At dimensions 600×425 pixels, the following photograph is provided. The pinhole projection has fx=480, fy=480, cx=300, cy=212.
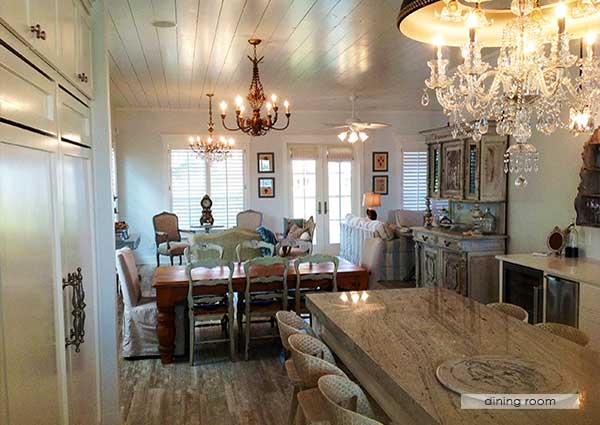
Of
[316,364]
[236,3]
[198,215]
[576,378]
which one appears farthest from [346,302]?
[198,215]

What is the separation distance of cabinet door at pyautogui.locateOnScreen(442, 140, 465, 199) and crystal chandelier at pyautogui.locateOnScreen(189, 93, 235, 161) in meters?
3.68

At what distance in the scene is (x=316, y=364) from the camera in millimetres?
2016

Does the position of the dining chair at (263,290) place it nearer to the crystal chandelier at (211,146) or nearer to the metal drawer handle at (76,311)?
the metal drawer handle at (76,311)

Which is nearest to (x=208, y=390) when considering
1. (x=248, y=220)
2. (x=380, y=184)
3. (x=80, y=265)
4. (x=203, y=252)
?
(x=80, y=265)

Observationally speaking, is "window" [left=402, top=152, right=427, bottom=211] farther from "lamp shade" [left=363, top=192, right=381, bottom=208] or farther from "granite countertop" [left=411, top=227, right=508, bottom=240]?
"granite countertop" [left=411, top=227, right=508, bottom=240]

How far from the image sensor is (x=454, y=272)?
18.0 feet

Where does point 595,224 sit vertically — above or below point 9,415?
above

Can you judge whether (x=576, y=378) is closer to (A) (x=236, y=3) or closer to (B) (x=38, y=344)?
(B) (x=38, y=344)

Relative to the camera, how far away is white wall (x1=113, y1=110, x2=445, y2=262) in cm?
848

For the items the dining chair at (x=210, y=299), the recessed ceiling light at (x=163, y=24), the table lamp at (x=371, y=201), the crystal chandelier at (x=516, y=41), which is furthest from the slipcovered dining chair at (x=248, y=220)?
the crystal chandelier at (x=516, y=41)

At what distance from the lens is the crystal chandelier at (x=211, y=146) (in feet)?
26.2

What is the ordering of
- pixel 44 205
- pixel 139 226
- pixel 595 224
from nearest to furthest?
pixel 44 205
pixel 595 224
pixel 139 226

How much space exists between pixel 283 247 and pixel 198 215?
375cm

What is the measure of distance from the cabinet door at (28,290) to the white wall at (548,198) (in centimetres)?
420
